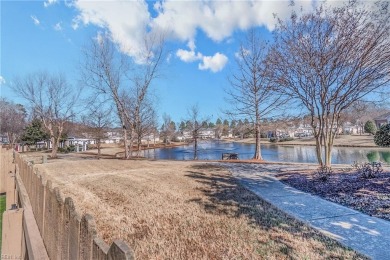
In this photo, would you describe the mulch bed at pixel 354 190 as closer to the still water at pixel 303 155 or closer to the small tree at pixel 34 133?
→ the still water at pixel 303 155

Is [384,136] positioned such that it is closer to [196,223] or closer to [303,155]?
[196,223]

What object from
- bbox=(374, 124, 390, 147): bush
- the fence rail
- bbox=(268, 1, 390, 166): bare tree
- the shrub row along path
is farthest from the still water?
the fence rail

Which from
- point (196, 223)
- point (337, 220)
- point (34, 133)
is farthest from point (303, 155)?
point (34, 133)

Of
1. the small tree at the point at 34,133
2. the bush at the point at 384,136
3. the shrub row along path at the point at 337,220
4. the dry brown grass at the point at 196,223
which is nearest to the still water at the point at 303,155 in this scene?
the bush at the point at 384,136

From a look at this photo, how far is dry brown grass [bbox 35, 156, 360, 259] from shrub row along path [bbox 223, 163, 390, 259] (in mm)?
292

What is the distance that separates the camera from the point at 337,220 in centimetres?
441

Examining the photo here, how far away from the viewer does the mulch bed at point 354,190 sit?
16.4 feet

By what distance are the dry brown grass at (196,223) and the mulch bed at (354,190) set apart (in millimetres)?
1655

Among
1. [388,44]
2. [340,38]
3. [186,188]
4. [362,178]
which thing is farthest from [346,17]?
[186,188]

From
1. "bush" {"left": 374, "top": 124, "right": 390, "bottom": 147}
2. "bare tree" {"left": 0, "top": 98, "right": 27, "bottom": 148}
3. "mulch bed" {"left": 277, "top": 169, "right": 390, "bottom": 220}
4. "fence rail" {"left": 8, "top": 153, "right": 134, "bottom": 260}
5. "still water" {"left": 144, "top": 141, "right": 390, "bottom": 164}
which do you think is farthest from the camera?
"bare tree" {"left": 0, "top": 98, "right": 27, "bottom": 148}

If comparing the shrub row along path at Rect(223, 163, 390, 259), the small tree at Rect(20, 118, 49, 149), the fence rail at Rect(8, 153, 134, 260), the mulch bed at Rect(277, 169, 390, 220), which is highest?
the small tree at Rect(20, 118, 49, 149)

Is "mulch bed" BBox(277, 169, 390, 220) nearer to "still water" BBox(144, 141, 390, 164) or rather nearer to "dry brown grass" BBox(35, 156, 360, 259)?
"dry brown grass" BBox(35, 156, 360, 259)

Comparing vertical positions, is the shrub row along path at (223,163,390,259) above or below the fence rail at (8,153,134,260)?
below

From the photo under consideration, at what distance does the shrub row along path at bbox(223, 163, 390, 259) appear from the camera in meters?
3.47
